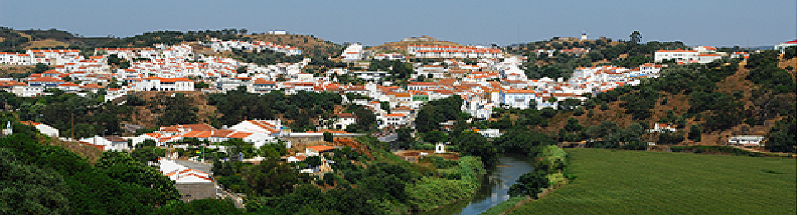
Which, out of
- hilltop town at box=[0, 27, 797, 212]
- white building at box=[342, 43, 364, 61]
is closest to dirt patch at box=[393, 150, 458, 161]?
hilltop town at box=[0, 27, 797, 212]

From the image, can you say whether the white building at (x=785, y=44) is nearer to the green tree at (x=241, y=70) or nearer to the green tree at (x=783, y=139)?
the green tree at (x=783, y=139)

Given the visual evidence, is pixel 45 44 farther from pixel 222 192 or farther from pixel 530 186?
pixel 530 186

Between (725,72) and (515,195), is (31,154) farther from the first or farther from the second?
(725,72)

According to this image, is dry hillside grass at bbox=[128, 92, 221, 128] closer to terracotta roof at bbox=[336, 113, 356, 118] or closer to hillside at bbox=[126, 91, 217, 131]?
hillside at bbox=[126, 91, 217, 131]

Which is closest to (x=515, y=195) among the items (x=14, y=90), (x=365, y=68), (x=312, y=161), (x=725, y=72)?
(x=312, y=161)

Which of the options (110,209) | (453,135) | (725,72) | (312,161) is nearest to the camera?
(110,209)

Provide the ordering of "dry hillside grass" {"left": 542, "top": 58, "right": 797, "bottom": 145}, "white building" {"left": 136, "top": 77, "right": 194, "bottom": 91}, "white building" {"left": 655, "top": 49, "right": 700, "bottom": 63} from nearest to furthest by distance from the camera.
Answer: "dry hillside grass" {"left": 542, "top": 58, "right": 797, "bottom": 145}
"white building" {"left": 136, "top": 77, "right": 194, "bottom": 91}
"white building" {"left": 655, "top": 49, "right": 700, "bottom": 63}

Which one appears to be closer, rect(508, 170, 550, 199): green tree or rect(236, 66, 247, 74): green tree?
rect(508, 170, 550, 199): green tree
